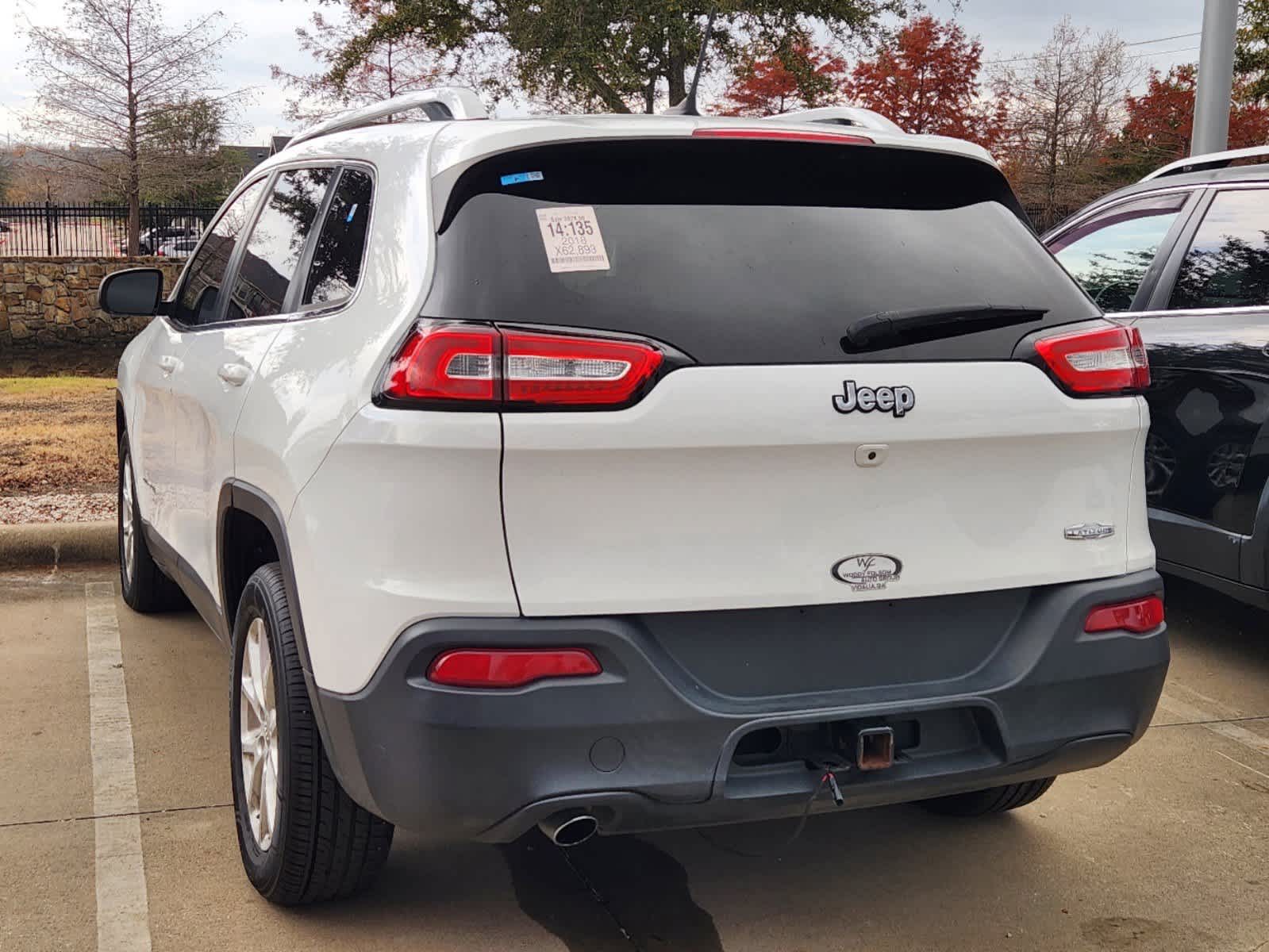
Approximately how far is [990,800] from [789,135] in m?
1.90

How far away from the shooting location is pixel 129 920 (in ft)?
10.1

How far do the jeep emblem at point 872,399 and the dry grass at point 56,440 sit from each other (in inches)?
236

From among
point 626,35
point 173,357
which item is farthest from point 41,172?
point 173,357

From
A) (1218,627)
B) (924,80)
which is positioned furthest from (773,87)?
(1218,627)

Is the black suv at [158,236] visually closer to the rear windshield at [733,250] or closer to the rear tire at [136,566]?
the rear tire at [136,566]

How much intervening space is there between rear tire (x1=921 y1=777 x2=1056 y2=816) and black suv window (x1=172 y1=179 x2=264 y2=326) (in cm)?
Result: 264

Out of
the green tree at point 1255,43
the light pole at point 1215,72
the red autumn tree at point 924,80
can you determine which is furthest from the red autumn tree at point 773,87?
the light pole at point 1215,72

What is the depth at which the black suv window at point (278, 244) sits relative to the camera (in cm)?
351

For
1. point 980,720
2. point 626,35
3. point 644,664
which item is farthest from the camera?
point 626,35

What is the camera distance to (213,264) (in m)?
4.53

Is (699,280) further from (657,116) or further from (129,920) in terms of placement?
(129,920)

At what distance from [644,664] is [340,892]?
1054 millimetres

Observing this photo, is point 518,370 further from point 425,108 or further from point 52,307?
point 52,307

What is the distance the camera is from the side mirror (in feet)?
15.0
